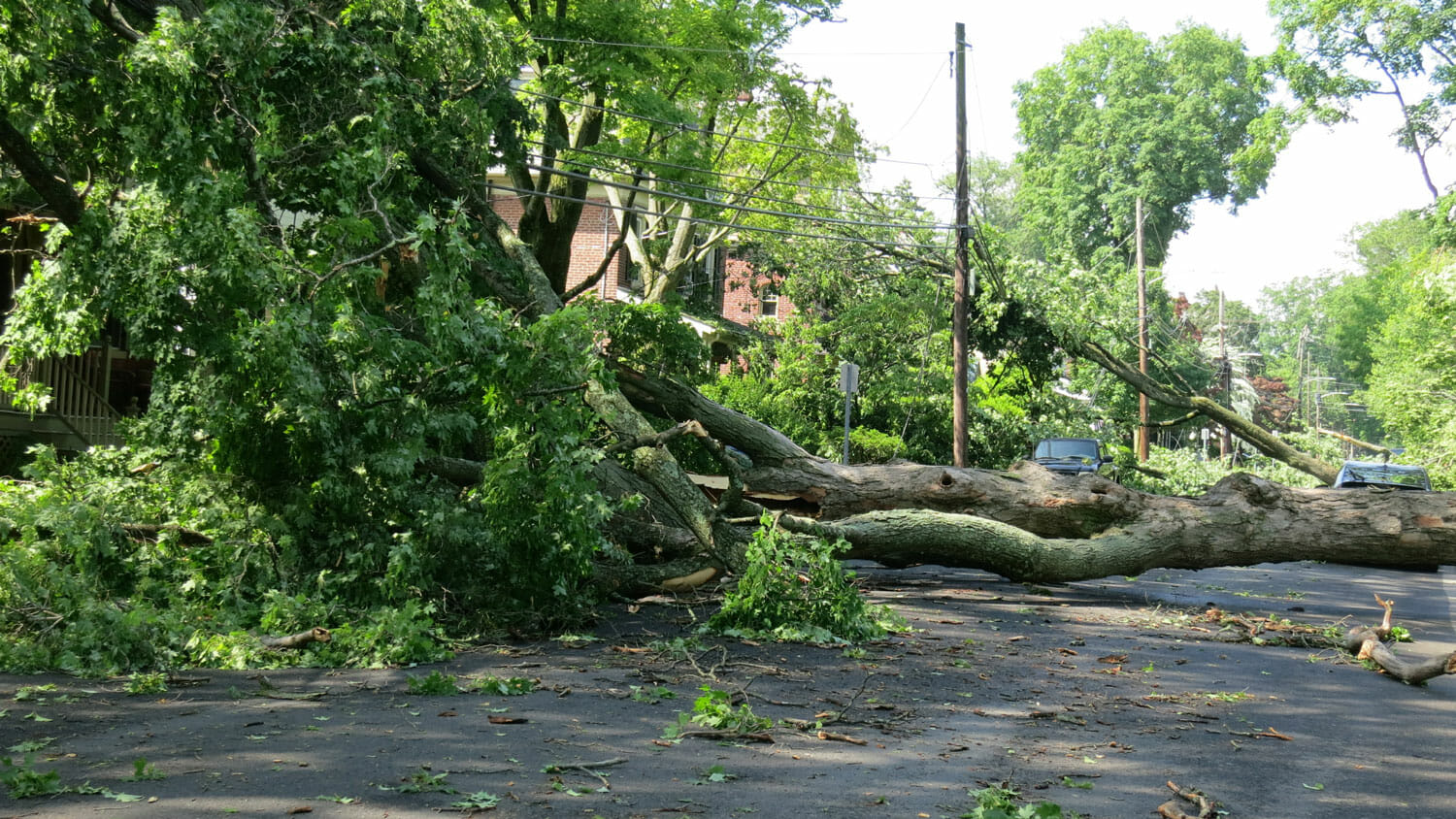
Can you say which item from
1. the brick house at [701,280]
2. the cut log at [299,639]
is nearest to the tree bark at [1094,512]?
the cut log at [299,639]

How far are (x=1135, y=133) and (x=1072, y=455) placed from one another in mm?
33136

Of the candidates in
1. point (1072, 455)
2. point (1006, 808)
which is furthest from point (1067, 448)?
point (1006, 808)

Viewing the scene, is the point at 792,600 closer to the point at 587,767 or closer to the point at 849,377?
the point at 587,767

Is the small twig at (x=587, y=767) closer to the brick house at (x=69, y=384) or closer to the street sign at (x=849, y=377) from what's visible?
the brick house at (x=69, y=384)

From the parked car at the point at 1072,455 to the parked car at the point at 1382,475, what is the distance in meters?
4.94

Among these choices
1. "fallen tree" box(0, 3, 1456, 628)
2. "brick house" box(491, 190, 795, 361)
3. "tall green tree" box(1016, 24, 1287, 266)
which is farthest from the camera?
"tall green tree" box(1016, 24, 1287, 266)

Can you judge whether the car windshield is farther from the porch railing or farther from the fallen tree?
the porch railing

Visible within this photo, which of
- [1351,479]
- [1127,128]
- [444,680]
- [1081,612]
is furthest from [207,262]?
[1127,128]

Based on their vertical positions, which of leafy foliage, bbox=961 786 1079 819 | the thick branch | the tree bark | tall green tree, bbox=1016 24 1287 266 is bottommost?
leafy foliage, bbox=961 786 1079 819

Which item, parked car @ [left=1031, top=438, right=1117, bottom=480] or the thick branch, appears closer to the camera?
the thick branch

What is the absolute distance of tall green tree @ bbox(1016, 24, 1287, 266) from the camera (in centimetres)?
5328

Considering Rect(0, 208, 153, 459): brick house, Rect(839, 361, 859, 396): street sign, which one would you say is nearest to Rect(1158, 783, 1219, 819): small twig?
Rect(0, 208, 153, 459): brick house

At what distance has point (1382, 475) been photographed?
22500 millimetres

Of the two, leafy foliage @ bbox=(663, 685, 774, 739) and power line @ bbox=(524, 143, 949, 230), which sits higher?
power line @ bbox=(524, 143, 949, 230)
